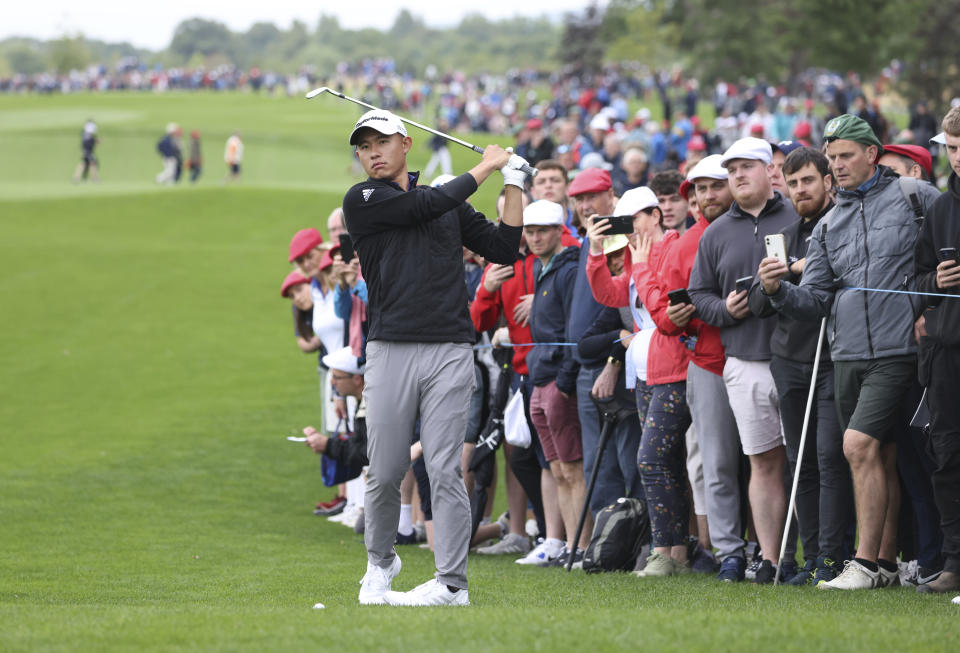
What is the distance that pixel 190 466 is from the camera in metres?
14.4

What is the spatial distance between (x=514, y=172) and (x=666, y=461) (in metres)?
2.59

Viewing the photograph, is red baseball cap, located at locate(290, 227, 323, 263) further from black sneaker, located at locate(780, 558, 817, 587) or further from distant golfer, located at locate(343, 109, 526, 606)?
black sneaker, located at locate(780, 558, 817, 587)

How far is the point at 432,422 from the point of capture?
655 centimetres

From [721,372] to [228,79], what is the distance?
4208 inches

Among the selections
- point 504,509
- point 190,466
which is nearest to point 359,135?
point 504,509

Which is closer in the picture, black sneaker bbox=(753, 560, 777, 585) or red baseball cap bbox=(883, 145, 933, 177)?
black sneaker bbox=(753, 560, 777, 585)

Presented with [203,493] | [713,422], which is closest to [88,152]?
[203,493]

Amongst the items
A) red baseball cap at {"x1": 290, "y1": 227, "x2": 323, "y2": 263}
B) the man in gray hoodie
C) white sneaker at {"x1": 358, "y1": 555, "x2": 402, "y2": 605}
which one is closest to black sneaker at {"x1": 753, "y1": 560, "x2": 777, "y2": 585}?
the man in gray hoodie

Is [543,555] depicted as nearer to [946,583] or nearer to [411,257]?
[946,583]

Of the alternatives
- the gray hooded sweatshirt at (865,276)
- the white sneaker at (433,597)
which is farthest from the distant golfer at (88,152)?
the white sneaker at (433,597)

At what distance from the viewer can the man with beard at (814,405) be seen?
7.41 m

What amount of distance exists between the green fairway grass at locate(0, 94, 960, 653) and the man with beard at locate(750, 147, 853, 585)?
443 mm

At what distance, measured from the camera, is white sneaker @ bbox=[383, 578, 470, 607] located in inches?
254

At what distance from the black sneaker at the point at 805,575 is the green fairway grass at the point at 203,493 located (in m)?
0.28
